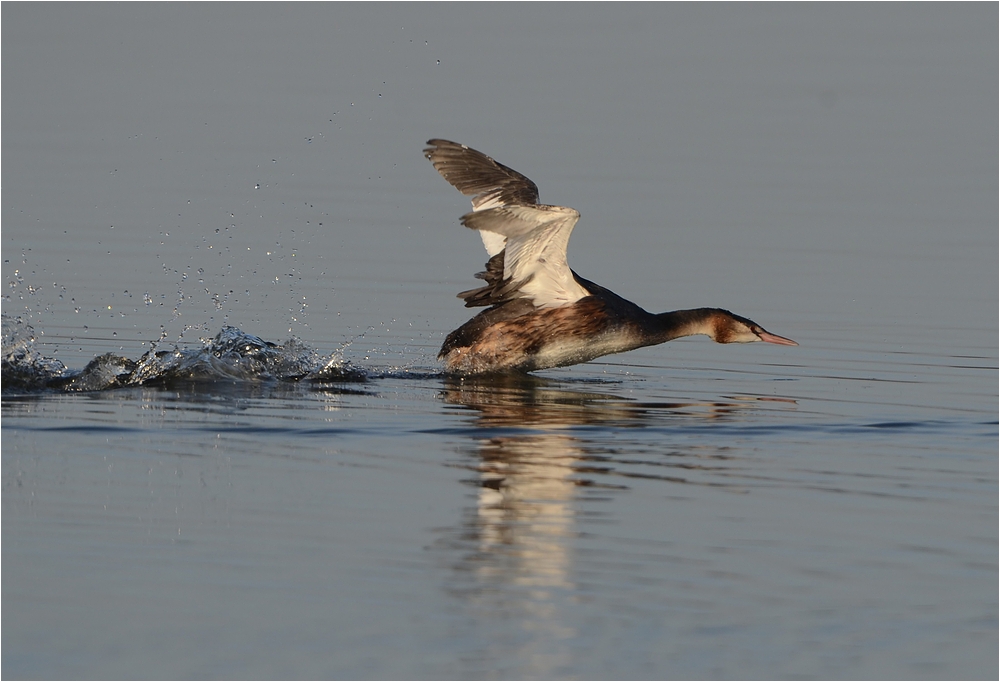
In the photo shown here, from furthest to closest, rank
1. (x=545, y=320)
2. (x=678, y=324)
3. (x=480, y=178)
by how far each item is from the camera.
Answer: (x=678, y=324)
(x=545, y=320)
(x=480, y=178)

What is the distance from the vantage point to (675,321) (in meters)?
13.1

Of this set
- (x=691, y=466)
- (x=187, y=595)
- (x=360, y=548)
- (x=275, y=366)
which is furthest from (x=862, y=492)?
(x=275, y=366)

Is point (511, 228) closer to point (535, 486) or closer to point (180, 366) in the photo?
point (180, 366)

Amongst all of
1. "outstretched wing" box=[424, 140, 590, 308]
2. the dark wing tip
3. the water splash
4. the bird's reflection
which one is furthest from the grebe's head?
the water splash

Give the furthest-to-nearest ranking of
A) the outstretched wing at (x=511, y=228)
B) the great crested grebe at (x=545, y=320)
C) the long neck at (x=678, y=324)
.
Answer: the long neck at (x=678, y=324) < the great crested grebe at (x=545, y=320) < the outstretched wing at (x=511, y=228)

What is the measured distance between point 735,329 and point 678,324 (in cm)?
53

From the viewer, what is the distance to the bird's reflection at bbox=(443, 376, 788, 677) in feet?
20.7

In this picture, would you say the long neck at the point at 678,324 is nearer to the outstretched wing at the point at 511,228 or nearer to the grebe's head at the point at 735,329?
the grebe's head at the point at 735,329

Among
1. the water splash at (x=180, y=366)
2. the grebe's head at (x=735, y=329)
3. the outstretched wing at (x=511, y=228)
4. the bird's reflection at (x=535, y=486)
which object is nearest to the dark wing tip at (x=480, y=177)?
the outstretched wing at (x=511, y=228)

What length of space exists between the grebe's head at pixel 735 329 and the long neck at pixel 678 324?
39mm

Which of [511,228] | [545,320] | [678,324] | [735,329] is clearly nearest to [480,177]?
[511,228]

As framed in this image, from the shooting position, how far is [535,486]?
841 centimetres

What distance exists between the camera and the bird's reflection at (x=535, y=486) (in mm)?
6324

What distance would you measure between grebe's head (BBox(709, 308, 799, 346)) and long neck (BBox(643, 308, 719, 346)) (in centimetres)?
4
